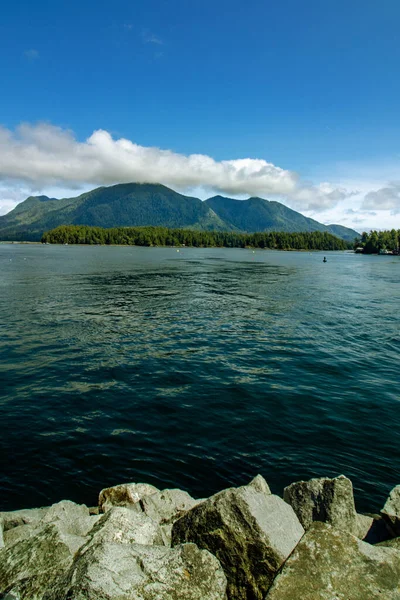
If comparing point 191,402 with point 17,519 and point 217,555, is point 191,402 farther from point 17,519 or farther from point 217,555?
point 217,555

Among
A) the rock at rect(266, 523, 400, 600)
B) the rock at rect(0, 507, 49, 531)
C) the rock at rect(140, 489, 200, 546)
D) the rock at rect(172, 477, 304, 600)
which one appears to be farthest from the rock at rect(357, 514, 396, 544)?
the rock at rect(0, 507, 49, 531)

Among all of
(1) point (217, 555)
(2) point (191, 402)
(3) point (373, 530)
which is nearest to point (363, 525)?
(3) point (373, 530)

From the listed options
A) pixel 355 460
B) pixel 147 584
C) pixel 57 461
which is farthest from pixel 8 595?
pixel 355 460

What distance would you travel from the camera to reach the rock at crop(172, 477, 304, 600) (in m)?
8.10

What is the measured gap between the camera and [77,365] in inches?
1017

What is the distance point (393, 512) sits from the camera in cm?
1009

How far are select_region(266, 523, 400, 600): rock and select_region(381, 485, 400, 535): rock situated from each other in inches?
81.6

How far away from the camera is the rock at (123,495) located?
11.7 m

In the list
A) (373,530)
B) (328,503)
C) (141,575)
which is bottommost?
(373,530)

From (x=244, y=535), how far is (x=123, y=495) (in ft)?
16.9

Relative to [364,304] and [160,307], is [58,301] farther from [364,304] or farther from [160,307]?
[364,304]

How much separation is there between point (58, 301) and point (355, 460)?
43862 mm

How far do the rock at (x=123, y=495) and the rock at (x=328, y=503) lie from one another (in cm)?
497

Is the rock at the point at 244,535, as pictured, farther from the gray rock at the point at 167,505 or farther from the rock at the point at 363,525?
the rock at the point at 363,525
